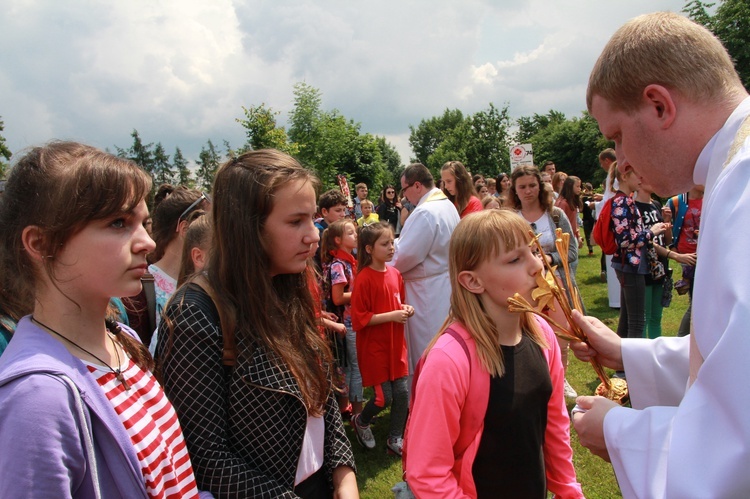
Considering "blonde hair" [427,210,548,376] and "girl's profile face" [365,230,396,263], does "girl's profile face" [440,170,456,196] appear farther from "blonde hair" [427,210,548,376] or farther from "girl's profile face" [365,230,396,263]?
"blonde hair" [427,210,548,376]

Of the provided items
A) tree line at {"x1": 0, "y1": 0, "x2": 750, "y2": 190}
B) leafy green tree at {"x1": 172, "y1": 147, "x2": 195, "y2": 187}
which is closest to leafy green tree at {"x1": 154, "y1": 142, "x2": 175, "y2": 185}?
leafy green tree at {"x1": 172, "y1": 147, "x2": 195, "y2": 187}

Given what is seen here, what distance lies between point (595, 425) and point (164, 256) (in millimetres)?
2738

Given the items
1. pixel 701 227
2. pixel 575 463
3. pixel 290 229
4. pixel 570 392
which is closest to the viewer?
pixel 701 227

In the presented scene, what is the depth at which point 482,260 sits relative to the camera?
2.18m

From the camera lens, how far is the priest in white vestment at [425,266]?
15.6 ft

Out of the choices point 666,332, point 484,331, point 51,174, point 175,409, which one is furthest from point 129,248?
point 666,332

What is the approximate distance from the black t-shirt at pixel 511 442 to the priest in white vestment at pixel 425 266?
266 cm

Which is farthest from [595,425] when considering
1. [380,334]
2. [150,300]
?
[380,334]

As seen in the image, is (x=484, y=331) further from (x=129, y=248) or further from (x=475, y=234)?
(x=129, y=248)

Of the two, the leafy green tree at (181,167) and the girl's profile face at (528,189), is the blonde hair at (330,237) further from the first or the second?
the leafy green tree at (181,167)

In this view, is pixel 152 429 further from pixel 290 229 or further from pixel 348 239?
pixel 348 239

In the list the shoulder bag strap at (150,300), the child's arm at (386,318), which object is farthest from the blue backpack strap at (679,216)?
the shoulder bag strap at (150,300)

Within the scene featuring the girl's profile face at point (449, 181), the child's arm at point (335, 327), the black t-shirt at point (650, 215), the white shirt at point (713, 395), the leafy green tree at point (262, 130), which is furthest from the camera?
the leafy green tree at point (262, 130)

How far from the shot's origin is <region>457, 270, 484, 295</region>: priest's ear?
2.18 metres
